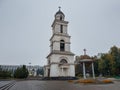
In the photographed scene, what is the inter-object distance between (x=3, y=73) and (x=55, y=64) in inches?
834

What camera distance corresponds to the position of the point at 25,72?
46.8 metres

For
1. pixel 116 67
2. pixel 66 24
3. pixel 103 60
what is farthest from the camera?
pixel 103 60

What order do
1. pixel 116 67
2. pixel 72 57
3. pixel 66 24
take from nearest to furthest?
pixel 72 57
pixel 66 24
pixel 116 67

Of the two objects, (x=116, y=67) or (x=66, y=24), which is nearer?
(x=66, y=24)

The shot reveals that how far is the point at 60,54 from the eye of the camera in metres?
39.1

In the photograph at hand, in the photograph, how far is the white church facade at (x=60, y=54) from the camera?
37656mm

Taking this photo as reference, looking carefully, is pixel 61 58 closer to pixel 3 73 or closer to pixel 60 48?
pixel 60 48

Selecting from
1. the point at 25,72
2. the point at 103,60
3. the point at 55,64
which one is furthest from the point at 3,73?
the point at 103,60

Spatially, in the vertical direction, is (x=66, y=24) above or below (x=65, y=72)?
above

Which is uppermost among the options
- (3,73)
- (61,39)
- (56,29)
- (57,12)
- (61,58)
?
(57,12)

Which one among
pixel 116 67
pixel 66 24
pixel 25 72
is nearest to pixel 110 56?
pixel 116 67

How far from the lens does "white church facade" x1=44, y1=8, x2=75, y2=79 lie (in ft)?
124

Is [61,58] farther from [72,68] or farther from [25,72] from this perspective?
[25,72]

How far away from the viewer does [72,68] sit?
129 ft
